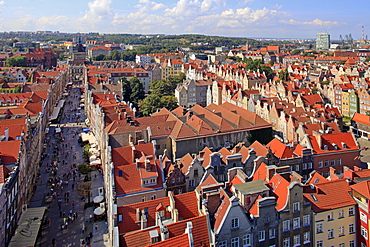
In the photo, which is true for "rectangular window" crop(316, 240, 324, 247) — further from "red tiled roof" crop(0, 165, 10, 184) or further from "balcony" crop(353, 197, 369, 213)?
"red tiled roof" crop(0, 165, 10, 184)

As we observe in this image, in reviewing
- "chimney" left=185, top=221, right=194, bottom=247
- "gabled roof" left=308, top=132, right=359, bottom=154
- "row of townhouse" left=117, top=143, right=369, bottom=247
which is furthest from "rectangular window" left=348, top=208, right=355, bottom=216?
"chimney" left=185, top=221, right=194, bottom=247

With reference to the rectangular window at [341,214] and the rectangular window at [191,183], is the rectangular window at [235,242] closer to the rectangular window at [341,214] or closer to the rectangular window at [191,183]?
the rectangular window at [341,214]

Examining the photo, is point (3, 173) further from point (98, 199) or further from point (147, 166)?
point (147, 166)

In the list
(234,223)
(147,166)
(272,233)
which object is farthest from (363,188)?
(147,166)

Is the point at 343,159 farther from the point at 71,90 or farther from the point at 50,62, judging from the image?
the point at 50,62

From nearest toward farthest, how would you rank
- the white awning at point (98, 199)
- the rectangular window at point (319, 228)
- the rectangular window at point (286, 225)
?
the rectangular window at point (286, 225) → the rectangular window at point (319, 228) → the white awning at point (98, 199)

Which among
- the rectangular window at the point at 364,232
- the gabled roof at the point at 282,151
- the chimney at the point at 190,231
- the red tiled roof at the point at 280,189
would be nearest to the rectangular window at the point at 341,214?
the rectangular window at the point at 364,232
